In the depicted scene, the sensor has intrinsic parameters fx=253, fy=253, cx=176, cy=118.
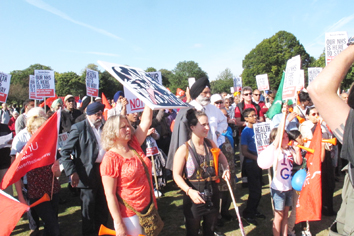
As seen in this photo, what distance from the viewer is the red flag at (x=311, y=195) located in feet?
10.8

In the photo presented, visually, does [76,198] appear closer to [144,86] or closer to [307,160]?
[144,86]

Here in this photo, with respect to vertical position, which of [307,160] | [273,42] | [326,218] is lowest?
[326,218]

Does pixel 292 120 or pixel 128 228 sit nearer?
pixel 128 228

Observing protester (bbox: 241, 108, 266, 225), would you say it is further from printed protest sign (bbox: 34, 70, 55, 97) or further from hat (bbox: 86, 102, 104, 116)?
printed protest sign (bbox: 34, 70, 55, 97)

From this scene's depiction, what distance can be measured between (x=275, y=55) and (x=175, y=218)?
54.3m

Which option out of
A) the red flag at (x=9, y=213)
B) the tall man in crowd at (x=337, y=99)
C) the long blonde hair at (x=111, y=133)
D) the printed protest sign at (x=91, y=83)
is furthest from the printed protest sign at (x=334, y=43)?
the printed protest sign at (x=91, y=83)

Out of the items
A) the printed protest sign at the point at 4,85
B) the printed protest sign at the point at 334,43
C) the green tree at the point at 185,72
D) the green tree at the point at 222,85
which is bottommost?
the printed protest sign at the point at 4,85

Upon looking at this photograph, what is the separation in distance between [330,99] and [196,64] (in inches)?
3693

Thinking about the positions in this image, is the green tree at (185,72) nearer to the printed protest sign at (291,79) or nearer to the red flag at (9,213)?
the printed protest sign at (291,79)

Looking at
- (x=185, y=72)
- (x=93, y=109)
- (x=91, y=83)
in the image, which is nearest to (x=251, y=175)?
(x=93, y=109)

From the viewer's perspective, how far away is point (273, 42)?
179 feet

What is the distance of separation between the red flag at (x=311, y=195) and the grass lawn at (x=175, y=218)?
889 mm

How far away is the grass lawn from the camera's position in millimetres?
4215

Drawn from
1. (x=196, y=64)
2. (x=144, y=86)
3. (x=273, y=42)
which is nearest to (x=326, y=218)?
(x=144, y=86)
